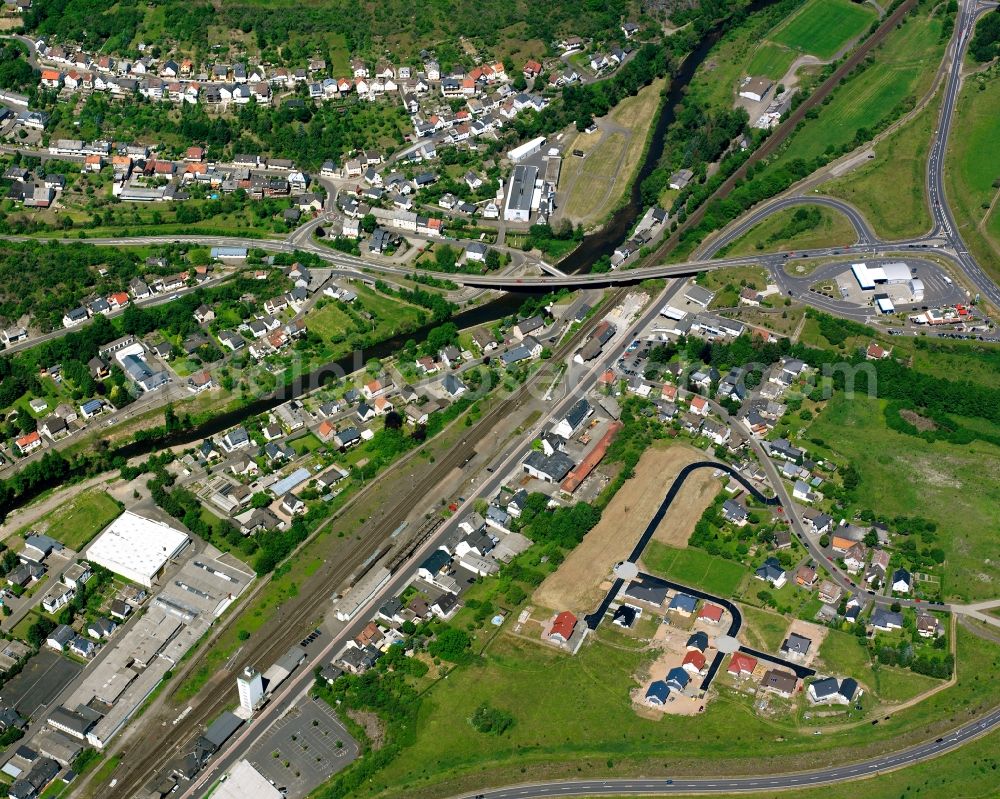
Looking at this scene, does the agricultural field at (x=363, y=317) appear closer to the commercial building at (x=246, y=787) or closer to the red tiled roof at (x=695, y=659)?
the red tiled roof at (x=695, y=659)

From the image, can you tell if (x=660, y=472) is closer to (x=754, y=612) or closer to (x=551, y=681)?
(x=754, y=612)

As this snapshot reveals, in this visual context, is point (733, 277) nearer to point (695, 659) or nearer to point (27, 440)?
point (695, 659)

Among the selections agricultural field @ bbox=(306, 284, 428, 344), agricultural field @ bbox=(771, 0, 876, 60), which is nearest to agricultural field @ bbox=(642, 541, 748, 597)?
agricultural field @ bbox=(306, 284, 428, 344)

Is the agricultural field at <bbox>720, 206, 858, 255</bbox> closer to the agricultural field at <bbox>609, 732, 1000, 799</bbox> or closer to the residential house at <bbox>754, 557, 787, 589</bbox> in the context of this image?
the residential house at <bbox>754, 557, 787, 589</bbox>

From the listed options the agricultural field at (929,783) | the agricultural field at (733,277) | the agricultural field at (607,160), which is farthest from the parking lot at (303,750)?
the agricultural field at (607,160)

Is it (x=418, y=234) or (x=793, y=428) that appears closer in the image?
(x=793, y=428)

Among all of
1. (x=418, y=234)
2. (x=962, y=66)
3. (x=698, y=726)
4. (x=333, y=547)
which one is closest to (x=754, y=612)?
(x=698, y=726)
